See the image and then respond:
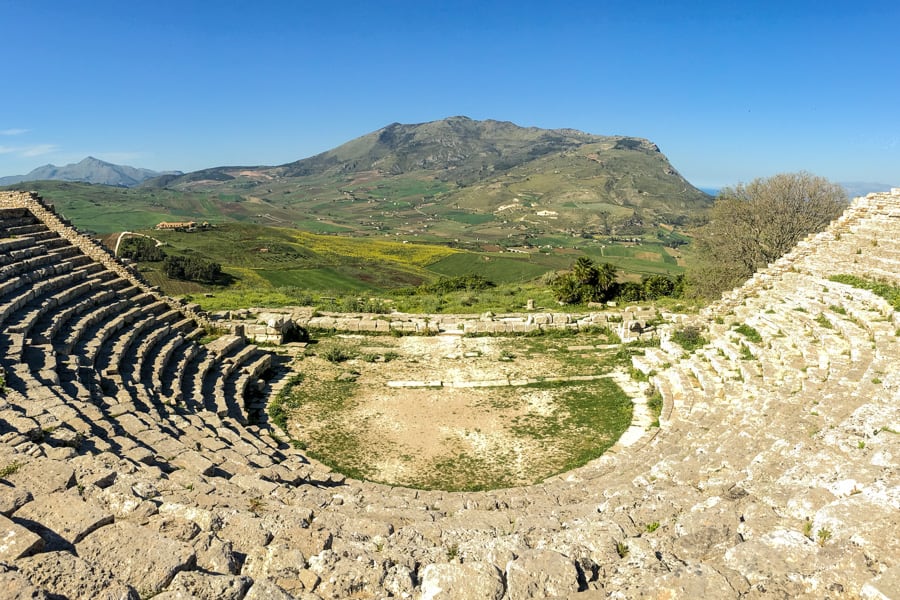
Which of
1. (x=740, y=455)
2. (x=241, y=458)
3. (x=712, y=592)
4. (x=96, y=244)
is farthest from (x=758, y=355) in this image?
(x=96, y=244)

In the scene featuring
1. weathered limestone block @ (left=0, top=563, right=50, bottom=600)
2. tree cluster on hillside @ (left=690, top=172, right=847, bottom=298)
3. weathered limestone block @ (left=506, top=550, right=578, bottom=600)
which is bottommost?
weathered limestone block @ (left=506, top=550, right=578, bottom=600)

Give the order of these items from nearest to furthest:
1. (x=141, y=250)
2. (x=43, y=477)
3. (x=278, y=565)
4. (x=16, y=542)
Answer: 1. (x=16, y=542)
2. (x=278, y=565)
3. (x=43, y=477)
4. (x=141, y=250)

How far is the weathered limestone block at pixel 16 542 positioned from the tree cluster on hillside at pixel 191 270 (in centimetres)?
5285

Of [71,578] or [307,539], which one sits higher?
[71,578]

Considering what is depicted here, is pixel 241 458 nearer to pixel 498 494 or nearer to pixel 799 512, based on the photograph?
pixel 498 494

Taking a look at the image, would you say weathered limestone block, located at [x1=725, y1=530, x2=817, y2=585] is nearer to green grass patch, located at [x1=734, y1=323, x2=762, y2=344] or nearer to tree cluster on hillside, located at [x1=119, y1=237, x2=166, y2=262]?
green grass patch, located at [x1=734, y1=323, x2=762, y2=344]

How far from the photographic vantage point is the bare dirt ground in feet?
42.7

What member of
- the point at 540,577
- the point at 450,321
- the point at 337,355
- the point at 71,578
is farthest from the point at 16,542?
the point at 450,321

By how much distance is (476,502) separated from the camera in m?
9.65

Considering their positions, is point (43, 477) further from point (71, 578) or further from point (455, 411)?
point (455, 411)

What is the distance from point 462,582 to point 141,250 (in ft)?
224

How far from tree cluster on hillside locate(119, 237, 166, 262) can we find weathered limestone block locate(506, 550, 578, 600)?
62058mm

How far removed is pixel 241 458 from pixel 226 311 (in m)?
15.6

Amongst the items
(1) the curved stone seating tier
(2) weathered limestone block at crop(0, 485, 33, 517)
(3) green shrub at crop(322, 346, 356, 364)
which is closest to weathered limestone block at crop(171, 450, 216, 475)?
(1) the curved stone seating tier
